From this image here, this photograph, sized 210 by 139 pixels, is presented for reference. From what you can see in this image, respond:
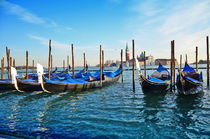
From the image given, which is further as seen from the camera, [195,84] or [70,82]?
[70,82]

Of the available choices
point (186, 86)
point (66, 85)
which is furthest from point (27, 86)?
point (186, 86)

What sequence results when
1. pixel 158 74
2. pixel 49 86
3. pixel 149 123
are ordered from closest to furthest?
1. pixel 149 123
2. pixel 49 86
3. pixel 158 74

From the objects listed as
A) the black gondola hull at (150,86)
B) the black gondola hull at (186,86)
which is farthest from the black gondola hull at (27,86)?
the black gondola hull at (186,86)

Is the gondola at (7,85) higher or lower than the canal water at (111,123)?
higher

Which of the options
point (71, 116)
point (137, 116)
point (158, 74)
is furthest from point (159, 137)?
point (158, 74)

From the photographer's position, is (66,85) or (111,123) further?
(66,85)

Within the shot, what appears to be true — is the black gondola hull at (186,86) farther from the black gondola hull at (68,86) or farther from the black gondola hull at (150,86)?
the black gondola hull at (68,86)

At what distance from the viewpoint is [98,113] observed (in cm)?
581

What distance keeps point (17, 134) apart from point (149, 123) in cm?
378

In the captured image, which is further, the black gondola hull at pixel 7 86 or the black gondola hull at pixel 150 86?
the black gondola hull at pixel 7 86

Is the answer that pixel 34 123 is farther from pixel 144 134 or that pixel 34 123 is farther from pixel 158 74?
pixel 158 74

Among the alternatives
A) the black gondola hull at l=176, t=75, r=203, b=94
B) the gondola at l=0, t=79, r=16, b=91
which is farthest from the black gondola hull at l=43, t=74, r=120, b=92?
the black gondola hull at l=176, t=75, r=203, b=94

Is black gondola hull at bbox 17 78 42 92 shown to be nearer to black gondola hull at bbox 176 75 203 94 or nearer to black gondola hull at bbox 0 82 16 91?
black gondola hull at bbox 0 82 16 91

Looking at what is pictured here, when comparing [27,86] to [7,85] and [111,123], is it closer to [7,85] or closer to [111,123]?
[7,85]
